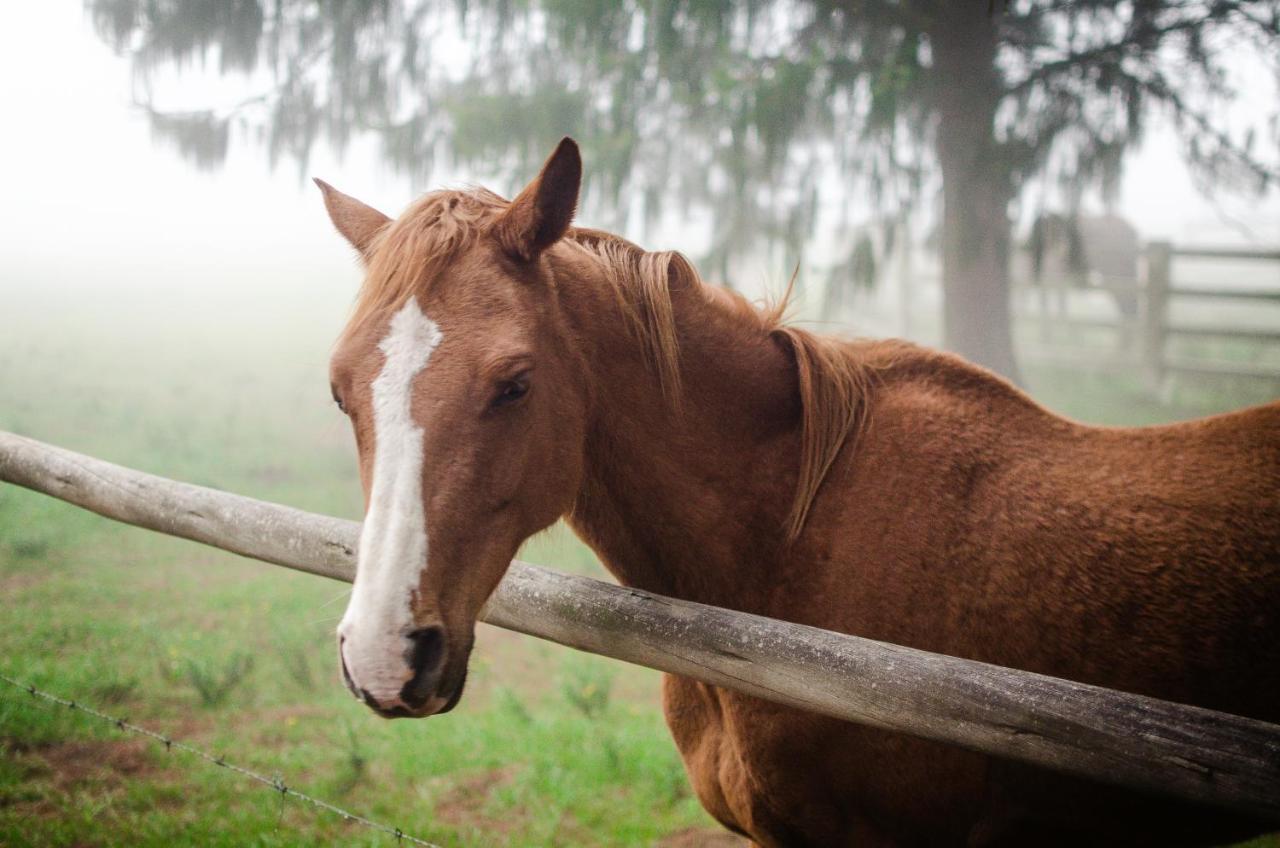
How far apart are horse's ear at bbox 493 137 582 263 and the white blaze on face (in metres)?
0.30

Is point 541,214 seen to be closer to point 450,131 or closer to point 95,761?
point 95,761

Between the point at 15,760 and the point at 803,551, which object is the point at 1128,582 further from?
the point at 15,760

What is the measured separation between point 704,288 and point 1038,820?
165 centimetres

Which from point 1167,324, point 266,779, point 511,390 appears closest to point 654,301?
point 511,390

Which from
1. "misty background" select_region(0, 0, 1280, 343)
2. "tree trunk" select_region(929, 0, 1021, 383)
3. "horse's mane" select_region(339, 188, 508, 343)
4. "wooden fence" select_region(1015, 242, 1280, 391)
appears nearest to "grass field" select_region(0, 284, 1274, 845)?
"wooden fence" select_region(1015, 242, 1280, 391)

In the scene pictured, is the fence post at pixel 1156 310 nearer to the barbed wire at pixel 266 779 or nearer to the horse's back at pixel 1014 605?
the horse's back at pixel 1014 605

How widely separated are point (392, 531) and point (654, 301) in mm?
910

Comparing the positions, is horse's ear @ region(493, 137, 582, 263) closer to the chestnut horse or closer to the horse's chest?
the chestnut horse

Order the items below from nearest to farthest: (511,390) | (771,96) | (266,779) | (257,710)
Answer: (511,390) < (266,779) < (257,710) < (771,96)

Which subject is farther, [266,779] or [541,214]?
[266,779]

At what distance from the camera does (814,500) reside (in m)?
2.06

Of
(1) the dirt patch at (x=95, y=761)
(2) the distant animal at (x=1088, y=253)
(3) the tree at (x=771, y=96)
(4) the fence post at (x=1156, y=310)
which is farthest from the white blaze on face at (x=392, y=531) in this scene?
(4) the fence post at (x=1156, y=310)

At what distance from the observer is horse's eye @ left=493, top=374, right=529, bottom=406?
1.61m

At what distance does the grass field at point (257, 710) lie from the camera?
3.33 meters
